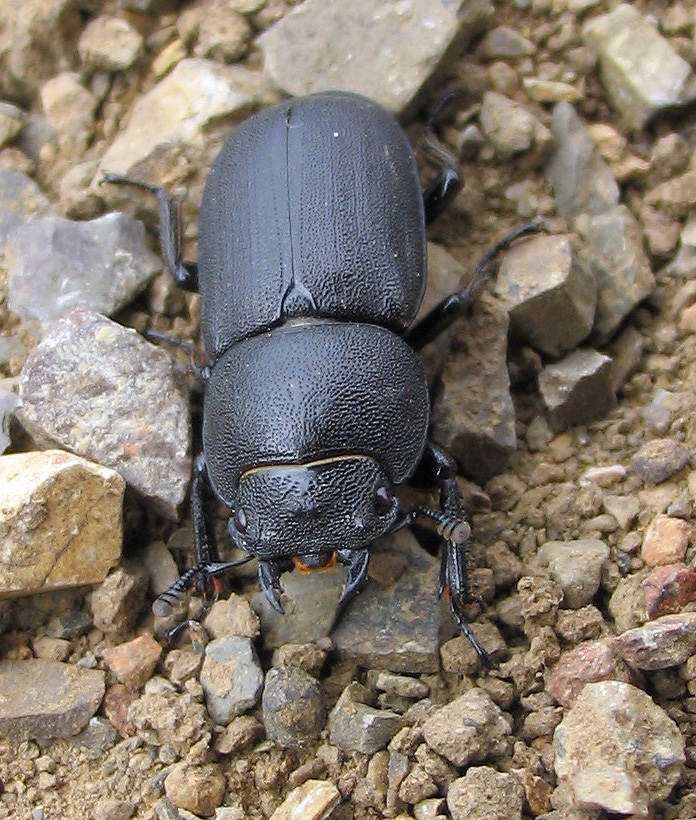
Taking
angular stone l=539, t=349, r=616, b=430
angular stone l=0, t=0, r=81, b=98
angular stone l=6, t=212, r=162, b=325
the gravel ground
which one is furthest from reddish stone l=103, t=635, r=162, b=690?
angular stone l=0, t=0, r=81, b=98

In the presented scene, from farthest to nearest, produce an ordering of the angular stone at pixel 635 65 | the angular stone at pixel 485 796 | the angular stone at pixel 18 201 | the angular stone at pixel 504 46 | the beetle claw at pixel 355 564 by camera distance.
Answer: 1. the angular stone at pixel 504 46
2. the angular stone at pixel 18 201
3. the angular stone at pixel 635 65
4. the beetle claw at pixel 355 564
5. the angular stone at pixel 485 796

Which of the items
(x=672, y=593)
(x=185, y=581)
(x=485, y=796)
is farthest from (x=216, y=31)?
(x=485, y=796)

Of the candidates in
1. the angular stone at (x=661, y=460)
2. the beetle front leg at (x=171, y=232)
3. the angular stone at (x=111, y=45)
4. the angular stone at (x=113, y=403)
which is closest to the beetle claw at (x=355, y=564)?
the angular stone at (x=113, y=403)

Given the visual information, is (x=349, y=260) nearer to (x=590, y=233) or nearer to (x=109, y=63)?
(x=590, y=233)

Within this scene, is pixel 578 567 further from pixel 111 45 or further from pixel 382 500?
pixel 111 45

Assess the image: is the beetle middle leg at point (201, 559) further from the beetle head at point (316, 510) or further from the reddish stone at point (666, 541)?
the reddish stone at point (666, 541)

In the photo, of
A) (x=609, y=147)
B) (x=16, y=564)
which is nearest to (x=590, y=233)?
(x=609, y=147)
